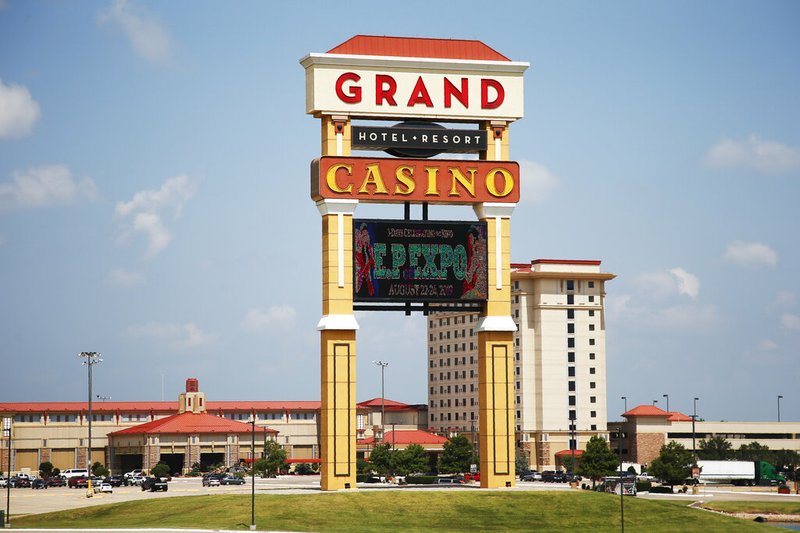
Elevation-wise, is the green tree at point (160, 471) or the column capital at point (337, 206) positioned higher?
the column capital at point (337, 206)

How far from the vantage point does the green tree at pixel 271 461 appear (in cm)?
17638

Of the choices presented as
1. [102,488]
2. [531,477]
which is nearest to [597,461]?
[531,477]

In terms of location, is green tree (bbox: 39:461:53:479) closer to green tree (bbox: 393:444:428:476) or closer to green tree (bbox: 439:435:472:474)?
green tree (bbox: 393:444:428:476)

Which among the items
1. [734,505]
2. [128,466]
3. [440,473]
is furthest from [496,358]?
[128,466]

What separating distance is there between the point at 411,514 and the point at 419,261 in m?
20.6

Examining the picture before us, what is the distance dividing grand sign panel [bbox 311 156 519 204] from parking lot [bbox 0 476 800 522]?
941 inches

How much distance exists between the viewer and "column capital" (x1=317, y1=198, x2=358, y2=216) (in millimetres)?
101812

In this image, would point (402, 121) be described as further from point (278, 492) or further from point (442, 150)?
point (278, 492)

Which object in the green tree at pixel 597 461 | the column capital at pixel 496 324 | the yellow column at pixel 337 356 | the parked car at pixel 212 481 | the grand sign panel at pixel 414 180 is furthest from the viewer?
the green tree at pixel 597 461

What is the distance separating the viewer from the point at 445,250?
104 metres

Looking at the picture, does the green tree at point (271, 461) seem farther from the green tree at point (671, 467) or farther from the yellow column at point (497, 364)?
the yellow column at point (497, 364)

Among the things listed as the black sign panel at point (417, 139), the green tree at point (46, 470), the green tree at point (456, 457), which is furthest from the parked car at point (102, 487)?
the black sign panel at point (417, 139)

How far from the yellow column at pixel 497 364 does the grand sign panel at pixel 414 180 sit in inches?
66.0

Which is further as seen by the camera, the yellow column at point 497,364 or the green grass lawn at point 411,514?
the yellow column at point 497,364
